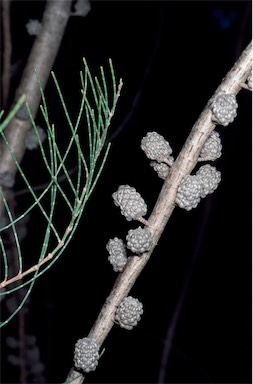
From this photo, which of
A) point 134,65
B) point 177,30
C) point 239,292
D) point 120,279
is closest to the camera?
point 120,279

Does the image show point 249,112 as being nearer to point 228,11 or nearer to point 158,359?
point 228,11

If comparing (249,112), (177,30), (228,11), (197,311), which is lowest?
(197,311)

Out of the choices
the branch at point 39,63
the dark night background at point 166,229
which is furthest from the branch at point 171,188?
the dark night background at point 166,229

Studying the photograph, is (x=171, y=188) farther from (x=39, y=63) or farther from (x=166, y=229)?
(x=166, y=229)

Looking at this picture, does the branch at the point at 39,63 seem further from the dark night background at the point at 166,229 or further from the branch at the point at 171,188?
the dark night background at the point at 166,229

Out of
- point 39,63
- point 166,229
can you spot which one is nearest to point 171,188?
point 39,63

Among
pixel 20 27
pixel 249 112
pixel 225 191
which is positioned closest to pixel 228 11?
pixel 249 112
